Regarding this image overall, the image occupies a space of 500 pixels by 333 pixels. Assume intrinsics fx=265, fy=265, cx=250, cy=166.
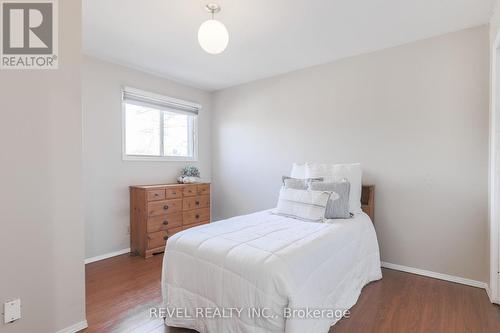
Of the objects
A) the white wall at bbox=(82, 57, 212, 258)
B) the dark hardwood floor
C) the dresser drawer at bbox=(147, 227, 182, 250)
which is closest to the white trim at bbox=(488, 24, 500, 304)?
the dark hardwood floor

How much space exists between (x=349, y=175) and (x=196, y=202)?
2171 mm

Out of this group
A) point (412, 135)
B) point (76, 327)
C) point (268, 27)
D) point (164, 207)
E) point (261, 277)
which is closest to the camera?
point (261, 277)

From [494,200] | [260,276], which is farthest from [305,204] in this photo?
[494,200]

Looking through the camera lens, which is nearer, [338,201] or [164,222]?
[338,201]

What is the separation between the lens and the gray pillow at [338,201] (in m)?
2.49

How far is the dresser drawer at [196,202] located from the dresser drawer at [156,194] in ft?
1.21

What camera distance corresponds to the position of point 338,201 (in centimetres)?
250

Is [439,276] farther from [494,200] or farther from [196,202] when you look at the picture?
[196,202]

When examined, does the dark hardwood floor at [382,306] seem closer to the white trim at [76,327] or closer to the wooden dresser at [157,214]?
the white trim at [76,327]

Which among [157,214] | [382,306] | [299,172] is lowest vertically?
[382,306]

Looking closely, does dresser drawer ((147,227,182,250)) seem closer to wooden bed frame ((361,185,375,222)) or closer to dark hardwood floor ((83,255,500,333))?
dark hardwood floor ((83,255,500,333))

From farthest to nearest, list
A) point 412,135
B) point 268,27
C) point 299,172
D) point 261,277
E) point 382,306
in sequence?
1. point 299,172
2. point 412,135
3. point 268,27
4. point 382,306
5. point 261,277

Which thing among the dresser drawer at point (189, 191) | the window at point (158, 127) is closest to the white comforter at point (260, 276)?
the dresser drawer at point (189, 191)

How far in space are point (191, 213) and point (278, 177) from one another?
4.45 feet
